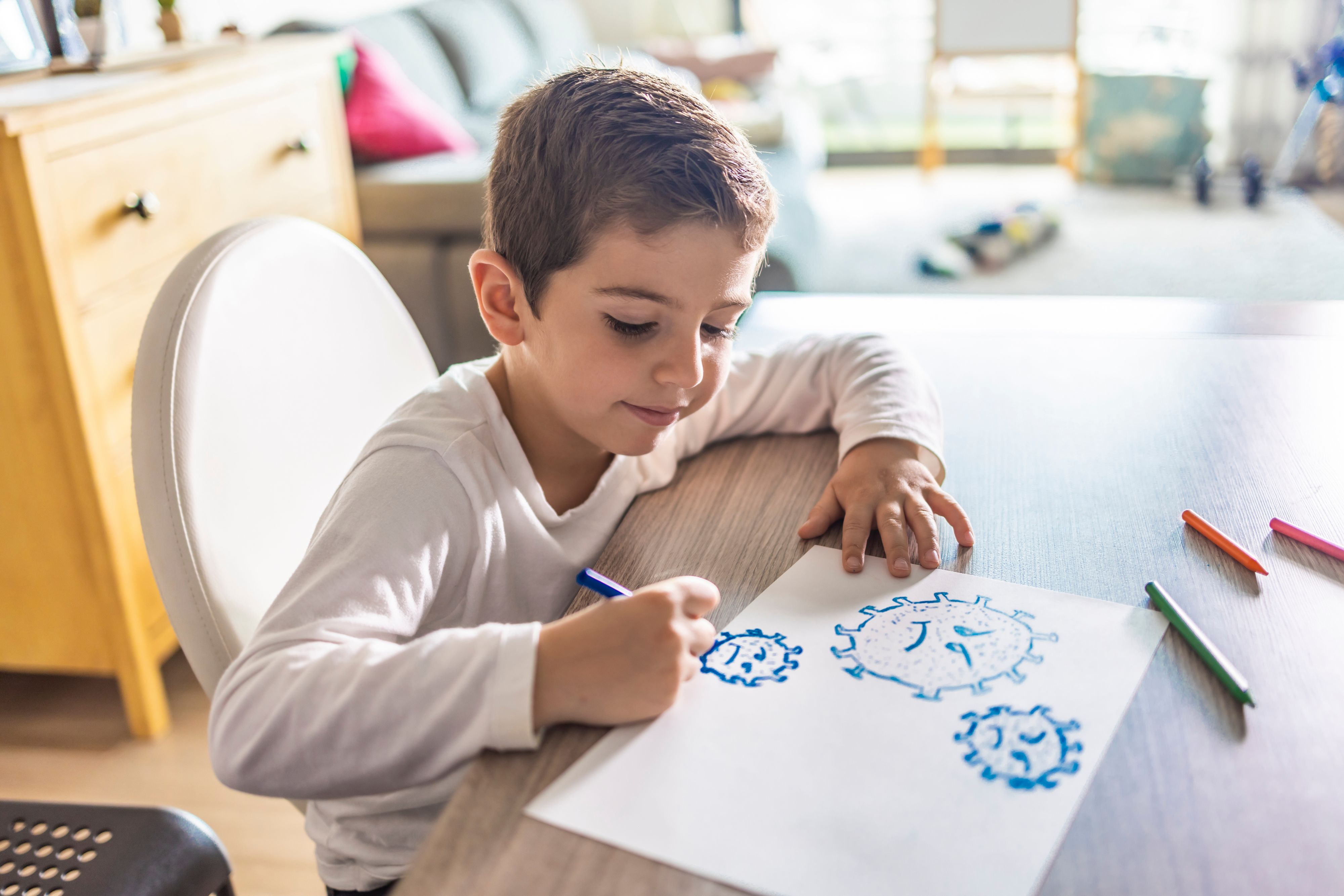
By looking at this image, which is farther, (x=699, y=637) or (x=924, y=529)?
(x=924, y=529)

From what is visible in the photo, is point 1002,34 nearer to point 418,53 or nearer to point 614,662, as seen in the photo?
point 418,53

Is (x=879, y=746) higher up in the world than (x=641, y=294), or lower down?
lower down

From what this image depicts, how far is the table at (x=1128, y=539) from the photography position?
44 cm

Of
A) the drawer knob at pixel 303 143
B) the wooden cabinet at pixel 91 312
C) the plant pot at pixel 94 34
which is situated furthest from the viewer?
the drawer knob at pixel 303 143

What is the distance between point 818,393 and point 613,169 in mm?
328

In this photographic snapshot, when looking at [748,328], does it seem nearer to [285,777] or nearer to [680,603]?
[680,603]

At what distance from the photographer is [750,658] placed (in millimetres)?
592

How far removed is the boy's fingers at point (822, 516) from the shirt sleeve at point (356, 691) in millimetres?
251

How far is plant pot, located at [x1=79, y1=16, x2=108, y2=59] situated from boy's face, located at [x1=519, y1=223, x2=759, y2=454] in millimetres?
1395

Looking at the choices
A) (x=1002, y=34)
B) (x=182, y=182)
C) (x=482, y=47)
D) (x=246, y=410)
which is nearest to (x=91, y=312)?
(x=182, y=182)

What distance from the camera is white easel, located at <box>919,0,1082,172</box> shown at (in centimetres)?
477

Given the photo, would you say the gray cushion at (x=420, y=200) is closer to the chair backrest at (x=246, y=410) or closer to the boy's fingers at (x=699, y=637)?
the chair backrest at (x=246, y=410)

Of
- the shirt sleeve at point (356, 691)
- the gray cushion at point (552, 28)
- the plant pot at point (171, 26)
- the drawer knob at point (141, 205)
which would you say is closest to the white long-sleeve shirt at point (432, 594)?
the shirt sleeve at point (356, 691)

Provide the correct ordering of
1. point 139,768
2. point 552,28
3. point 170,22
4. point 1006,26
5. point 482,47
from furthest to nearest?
point 1006,26
point 552,28
point 482,47
point 170,22
point 139,768
